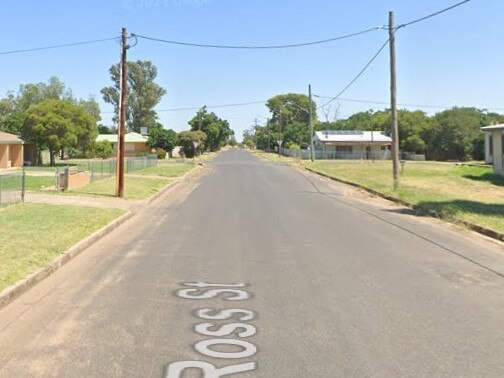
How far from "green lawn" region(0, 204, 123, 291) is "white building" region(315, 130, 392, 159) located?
69665mm

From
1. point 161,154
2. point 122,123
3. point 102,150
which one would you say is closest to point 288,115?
point 161,154

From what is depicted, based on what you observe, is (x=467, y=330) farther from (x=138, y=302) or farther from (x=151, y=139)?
(x=151, y=139)

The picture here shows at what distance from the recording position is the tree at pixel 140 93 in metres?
113

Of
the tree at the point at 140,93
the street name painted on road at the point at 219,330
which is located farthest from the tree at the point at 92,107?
the street name painted on road at the point at 219,330

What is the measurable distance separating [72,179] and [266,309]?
19.1m

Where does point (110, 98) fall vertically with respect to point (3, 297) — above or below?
above

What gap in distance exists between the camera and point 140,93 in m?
116

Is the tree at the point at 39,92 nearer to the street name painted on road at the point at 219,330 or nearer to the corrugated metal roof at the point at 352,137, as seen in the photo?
the corrugated metal roof at the point at 352,137

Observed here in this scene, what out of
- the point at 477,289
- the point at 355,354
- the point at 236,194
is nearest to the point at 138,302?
the point at 355,354

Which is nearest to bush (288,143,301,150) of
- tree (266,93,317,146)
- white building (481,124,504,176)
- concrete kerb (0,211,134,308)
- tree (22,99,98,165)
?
tree (266,93,317,146)

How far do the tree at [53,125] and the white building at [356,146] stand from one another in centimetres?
4363

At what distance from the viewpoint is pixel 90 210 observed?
54.5 feet

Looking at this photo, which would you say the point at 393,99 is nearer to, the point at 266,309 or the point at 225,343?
the point at 266,309

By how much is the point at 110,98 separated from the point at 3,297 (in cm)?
11244
